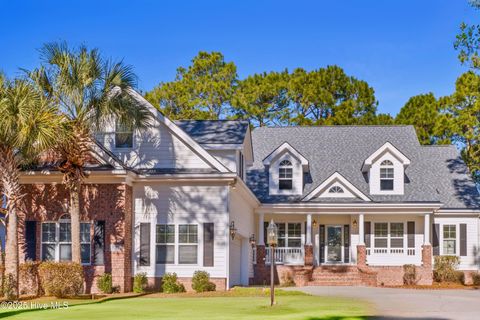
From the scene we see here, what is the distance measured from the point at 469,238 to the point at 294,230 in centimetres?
826

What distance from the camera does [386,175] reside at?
119 ft

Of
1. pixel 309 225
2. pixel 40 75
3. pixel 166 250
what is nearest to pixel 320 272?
pixel 309 225

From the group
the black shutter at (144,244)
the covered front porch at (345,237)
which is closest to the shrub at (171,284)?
the black shutter at (144,244)

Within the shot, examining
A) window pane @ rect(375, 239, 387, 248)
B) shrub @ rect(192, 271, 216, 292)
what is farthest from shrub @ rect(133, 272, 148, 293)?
window pane @ rect(375, 239, 387, 248)

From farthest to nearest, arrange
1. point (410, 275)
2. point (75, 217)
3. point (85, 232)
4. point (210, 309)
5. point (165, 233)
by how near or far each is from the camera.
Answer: point (410, 275) → point (165, 233) → point (85, 232) → point (75, 217) → point (210, 309)

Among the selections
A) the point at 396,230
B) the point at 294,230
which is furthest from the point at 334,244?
the point at 396,230

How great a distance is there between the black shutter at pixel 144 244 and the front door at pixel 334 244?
39.7ft

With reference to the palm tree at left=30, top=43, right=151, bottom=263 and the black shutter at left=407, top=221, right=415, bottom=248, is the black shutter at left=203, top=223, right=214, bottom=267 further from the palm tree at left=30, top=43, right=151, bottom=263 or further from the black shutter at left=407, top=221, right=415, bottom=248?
the black shutter at left=407, top=221, right=415, bottom=248

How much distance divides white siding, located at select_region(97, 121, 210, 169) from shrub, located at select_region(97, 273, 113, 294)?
4.25 metres

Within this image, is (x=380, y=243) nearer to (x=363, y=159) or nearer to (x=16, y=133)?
(x=363, y=159)

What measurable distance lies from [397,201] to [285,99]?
22440 mm

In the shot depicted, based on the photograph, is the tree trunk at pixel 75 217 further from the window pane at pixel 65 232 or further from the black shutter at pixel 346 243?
the black shutter at pixel 346 243

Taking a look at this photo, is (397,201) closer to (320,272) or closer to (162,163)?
(320,272)

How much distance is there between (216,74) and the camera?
187ft
